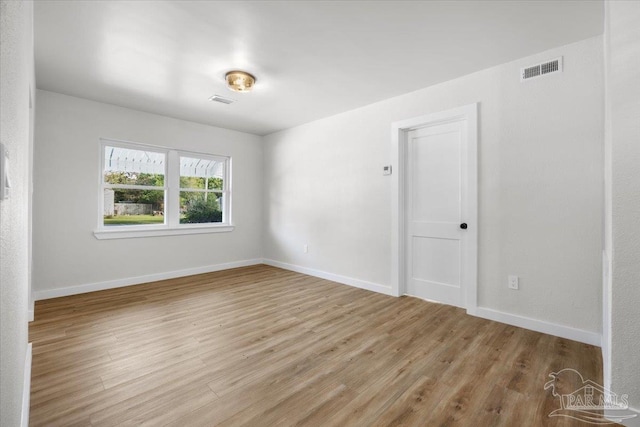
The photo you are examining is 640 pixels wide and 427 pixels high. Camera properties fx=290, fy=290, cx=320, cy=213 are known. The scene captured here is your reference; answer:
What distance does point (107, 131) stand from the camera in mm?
4117

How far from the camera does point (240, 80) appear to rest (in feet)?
10.4

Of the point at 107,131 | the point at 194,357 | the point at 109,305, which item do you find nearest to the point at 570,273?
the point at 194,357

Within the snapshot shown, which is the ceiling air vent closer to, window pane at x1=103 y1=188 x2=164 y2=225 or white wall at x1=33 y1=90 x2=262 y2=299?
white wall at x1=33 y1=90 x2=262 y2=299

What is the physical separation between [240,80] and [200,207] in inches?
109

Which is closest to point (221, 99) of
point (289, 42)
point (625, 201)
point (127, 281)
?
point (289, 42)

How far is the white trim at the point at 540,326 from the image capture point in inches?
97.3

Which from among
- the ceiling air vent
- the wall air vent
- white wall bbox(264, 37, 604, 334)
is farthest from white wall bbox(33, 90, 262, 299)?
the ceiling air vent

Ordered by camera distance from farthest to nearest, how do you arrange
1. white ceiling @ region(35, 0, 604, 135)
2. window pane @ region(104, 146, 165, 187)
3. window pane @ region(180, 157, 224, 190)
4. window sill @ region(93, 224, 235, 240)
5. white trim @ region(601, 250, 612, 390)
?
window pane @ region(180, 157, 224, 190)
window pane @ region(104, 146, 165, 187)
window sill @ region(93, 224, 235, 240)
white ceiling @ region(35, 0, 604, 135)
white trim @ region(601, 250, 612, 390)

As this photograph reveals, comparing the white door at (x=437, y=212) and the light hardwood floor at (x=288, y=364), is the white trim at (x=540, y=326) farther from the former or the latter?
the white door at (x=437, y=212)

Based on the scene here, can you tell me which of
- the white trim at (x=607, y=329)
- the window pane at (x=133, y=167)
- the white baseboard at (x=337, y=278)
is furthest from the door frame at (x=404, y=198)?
the window pane at (x=133, y=167)

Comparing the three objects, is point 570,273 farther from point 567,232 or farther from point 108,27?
point 108,27

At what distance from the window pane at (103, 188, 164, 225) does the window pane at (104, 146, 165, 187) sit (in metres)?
0.16

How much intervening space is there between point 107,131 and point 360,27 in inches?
149

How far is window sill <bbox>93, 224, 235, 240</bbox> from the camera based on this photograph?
411 cm
